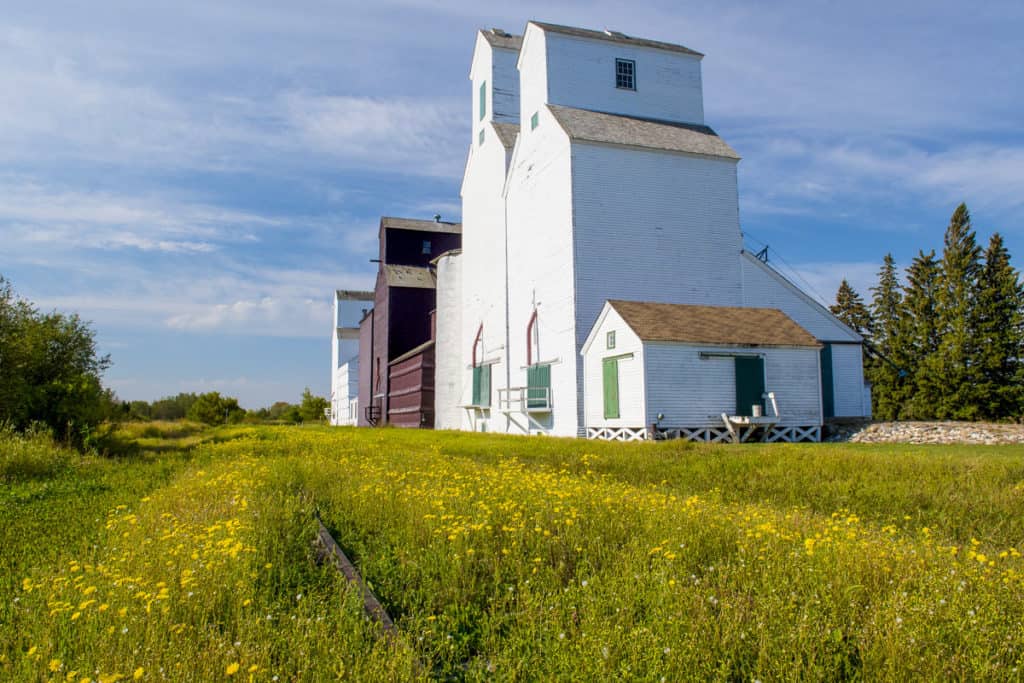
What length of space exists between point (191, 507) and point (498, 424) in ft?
80.8

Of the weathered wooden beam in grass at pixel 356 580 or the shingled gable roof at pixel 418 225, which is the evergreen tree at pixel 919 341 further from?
the weathered wooden beam in grass at pixel 356 580

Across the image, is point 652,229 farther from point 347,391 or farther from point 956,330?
point 347,391

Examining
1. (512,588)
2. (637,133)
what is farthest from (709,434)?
(512,588)

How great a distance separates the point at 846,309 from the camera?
63750 mm

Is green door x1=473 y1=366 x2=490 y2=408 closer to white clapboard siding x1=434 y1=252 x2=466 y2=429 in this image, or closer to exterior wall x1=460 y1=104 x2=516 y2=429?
exterior wall x1=460 y1=104 x2=516 y2=429

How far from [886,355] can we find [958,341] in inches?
359

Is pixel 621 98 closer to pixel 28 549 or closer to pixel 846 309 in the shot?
pixel 28 549

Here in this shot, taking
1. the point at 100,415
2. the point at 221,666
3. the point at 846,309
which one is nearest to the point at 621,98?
the point at 100,415

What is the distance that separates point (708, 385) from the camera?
22031 millimetres

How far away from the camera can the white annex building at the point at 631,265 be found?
22234 mm

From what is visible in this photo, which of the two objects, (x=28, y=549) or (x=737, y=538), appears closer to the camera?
(x=737, y=538)

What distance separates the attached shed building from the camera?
71.4 ft

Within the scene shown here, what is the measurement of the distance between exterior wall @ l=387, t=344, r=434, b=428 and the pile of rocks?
2292cm

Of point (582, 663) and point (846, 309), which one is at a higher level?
point (846, 309)
